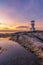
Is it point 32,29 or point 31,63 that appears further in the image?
point 32,29

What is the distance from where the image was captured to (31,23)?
2702 inches

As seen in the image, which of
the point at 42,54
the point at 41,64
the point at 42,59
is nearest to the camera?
the point at 41,64

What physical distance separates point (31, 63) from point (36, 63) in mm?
609

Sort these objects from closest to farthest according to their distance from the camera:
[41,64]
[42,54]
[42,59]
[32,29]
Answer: [41,64] → [42,59] → [42,54] → [32,29]

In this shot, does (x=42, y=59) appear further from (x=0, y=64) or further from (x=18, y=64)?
(x=0, y=64)

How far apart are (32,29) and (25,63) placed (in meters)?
52.1

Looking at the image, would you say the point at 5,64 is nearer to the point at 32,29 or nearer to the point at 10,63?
the point at 10,63

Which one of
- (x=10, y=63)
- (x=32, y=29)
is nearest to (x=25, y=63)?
(x=10, y=63)

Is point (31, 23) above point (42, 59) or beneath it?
above

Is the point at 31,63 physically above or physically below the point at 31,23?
below

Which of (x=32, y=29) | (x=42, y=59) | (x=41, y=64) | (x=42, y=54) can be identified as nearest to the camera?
(x=41, y=64)

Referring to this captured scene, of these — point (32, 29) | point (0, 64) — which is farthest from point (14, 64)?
point (32, 29)

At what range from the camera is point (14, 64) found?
14711 mm

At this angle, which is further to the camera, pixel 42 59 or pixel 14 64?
pixel 42 59
